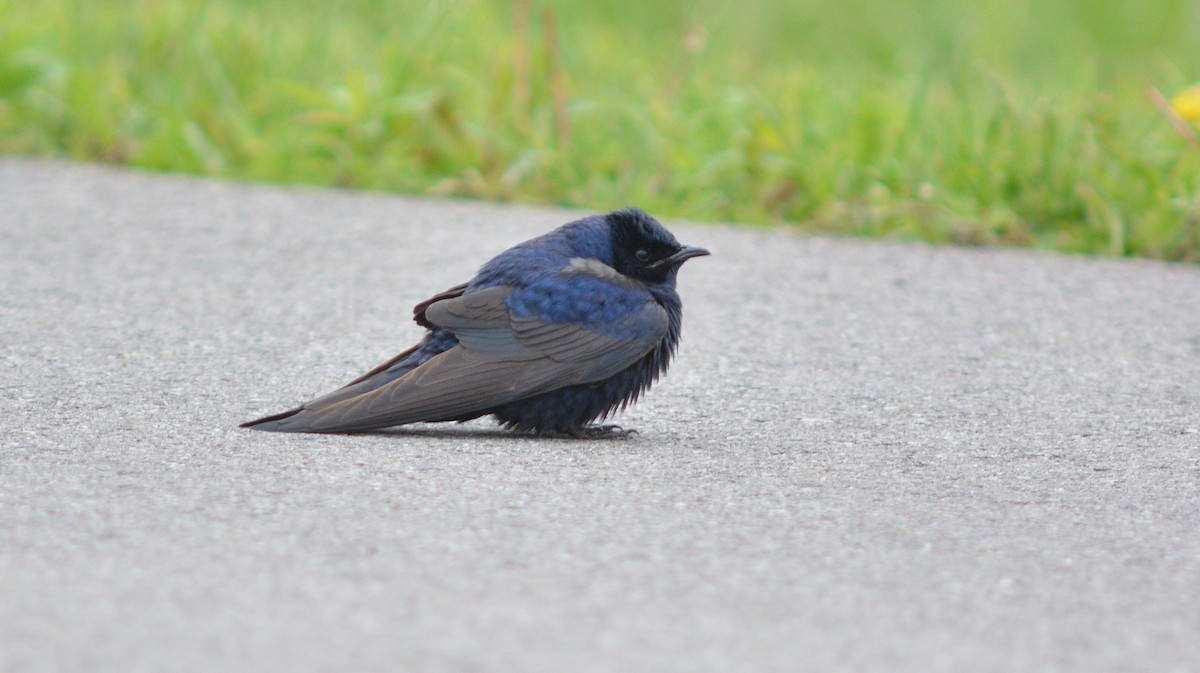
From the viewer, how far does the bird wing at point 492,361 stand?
11.4 feet

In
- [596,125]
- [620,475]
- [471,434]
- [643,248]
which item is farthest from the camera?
[596,125]

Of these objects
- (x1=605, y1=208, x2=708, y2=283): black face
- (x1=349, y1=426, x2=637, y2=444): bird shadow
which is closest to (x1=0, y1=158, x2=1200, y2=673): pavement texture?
(x1=349, y1=426, x2=637, y2=444): bird shadow

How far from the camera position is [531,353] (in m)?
3.64

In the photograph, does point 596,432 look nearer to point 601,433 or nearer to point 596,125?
point 601,433

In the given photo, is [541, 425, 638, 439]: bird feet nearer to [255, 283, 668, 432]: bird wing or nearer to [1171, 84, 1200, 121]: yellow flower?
[255, 283, 668, 432]: bird wing

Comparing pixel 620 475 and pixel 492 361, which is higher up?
pixel 492 361

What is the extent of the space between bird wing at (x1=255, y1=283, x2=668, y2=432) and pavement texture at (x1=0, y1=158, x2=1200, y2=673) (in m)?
0.08

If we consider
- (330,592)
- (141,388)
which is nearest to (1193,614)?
(330,592)

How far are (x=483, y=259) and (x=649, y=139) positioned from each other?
5.29ft

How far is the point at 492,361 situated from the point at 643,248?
0.56 metres

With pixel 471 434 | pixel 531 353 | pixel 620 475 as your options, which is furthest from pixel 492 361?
pixel 620 475

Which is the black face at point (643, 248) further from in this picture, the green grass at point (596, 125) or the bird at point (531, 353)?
the green grass at point (596, 125)

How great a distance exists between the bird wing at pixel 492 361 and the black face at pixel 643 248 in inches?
6.8

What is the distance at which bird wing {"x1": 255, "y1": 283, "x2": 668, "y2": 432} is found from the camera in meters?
3.49
